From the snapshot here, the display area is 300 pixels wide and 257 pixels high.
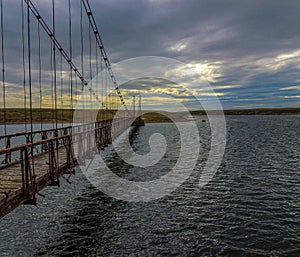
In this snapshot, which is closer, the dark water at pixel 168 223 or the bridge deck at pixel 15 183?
the bridge deck at pixel 15 183

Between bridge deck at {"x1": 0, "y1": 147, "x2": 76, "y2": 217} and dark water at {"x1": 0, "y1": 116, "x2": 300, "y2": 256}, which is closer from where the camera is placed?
bridge deck at {"x1": 0, "y1": 147, "x2": 76, "y2": 217}

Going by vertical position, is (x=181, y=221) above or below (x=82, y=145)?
below

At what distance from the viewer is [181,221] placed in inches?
465

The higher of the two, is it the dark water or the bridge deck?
the bridge deck

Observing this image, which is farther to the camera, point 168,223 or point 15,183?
point 168,223

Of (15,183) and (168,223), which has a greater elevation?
(15,183)

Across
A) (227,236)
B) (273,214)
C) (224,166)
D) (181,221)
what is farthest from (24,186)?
(224,166)

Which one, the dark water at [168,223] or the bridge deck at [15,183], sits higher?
the bridge deck at [15,183]

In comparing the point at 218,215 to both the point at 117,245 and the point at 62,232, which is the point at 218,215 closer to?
the point at 117,245

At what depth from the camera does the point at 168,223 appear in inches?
457

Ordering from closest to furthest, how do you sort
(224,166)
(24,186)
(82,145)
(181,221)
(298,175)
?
1. (24,186)
2. (181,221)
3. (82,145)
4. (298,175)
5. (224,166)

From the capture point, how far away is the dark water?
9508mm

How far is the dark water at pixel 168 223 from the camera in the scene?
9.51m

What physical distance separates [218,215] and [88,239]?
6.30 metres
